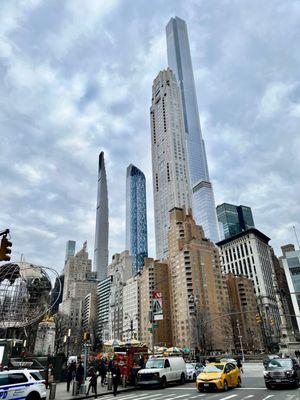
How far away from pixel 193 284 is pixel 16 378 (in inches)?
4682

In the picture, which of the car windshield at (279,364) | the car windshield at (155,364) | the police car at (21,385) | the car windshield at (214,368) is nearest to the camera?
the police car at (21,385)

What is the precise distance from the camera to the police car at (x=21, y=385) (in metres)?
13.6

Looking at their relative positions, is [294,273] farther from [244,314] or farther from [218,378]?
[218,378]

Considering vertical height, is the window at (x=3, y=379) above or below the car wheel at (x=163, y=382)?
above

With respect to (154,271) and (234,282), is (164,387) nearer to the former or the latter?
(154,271)

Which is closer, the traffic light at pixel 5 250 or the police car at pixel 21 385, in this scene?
the police car at pixel 21 385

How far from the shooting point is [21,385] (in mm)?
14320

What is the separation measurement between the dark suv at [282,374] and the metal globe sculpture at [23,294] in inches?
907

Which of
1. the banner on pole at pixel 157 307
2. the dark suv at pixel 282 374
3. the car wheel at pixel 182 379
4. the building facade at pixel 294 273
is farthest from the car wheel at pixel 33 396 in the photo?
the building facade at pixel 294 273

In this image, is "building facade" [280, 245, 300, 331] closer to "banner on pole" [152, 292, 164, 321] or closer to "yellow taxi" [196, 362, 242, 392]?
"banner on pole" [152, 292, 164, 321]

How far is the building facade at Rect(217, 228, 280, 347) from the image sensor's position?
171 m

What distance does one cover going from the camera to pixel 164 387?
23.9 metres

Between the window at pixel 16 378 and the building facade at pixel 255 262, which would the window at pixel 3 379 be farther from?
the building facade at pixel 255 262

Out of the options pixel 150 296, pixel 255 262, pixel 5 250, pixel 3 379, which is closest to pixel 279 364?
pixel 3 379
